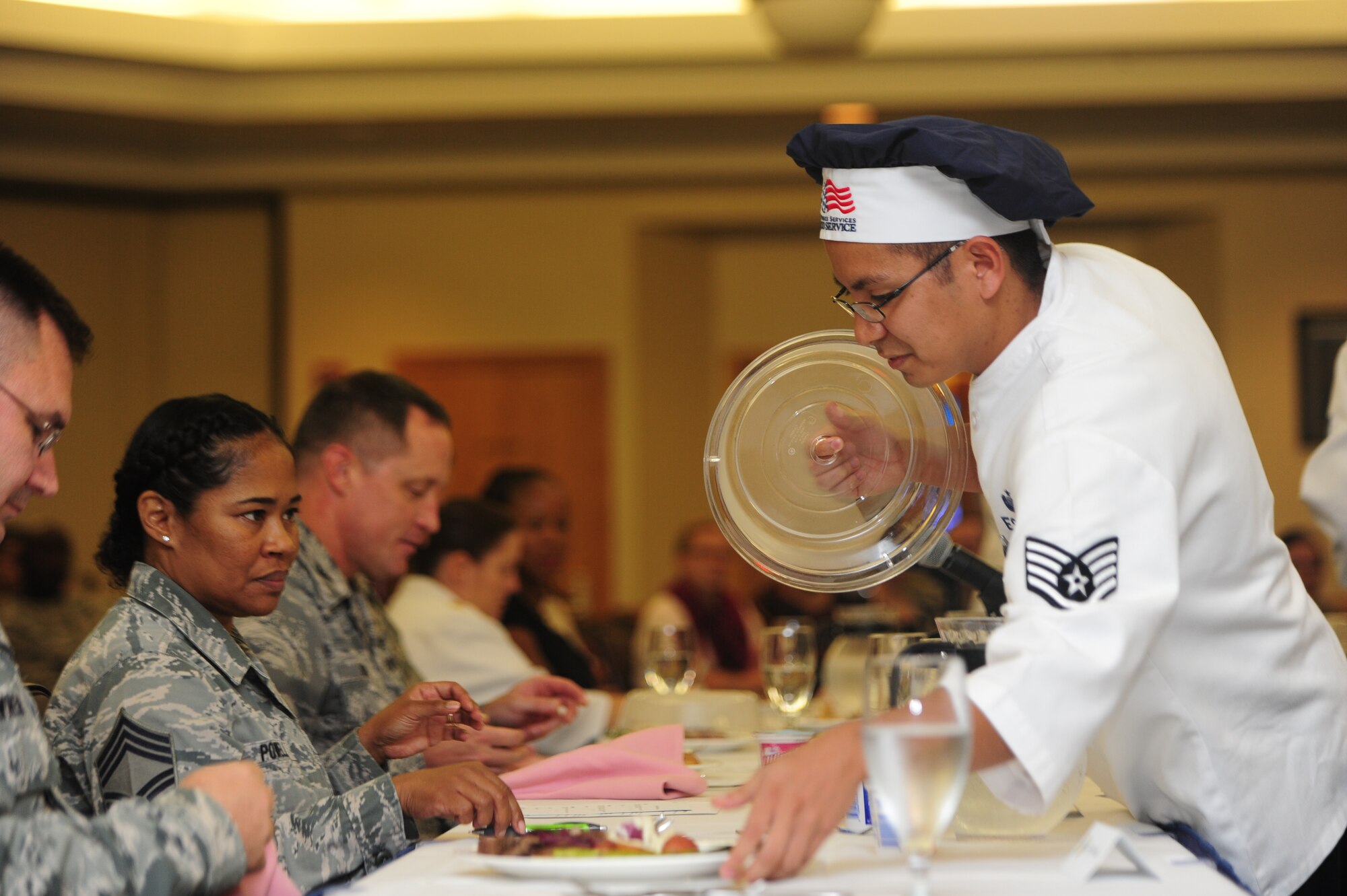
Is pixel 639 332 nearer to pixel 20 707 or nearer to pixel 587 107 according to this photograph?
pixel 587 107

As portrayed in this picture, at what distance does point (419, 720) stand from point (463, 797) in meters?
0.39

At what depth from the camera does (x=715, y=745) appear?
2.18 meters

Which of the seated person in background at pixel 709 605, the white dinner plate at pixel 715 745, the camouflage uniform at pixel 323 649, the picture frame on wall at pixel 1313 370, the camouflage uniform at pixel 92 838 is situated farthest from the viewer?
the picture frame on wall at pixel 1313 370

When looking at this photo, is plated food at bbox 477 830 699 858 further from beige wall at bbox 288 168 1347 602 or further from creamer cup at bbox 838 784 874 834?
beige wall at bbox 288 168 1347 602

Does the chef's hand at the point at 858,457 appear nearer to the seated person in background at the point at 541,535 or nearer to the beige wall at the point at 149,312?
the seated person in background at the point at 541,535

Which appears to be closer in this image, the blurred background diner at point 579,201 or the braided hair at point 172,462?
the braided hair at point 172,462

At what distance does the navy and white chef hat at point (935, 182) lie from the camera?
1339mm

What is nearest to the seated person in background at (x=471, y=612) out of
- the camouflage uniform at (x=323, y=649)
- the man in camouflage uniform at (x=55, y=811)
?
the camouflage uniform at (x=323, y=649)

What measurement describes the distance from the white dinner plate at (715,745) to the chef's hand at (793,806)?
106cm

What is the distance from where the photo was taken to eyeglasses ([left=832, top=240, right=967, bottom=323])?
140cm

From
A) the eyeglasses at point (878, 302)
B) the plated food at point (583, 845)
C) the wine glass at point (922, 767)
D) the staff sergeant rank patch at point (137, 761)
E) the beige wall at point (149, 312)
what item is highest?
the beige wall at point (149, 312)

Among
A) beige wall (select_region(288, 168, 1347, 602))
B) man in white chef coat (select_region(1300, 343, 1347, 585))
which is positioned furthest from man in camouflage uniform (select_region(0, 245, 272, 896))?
beige wall (select_region(288, 168, 1347, 602))

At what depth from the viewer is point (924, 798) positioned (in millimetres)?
908

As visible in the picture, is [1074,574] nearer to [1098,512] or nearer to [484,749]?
[1098,512]
